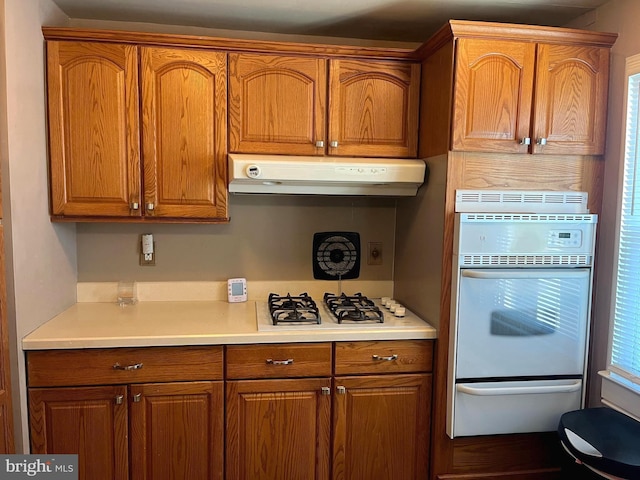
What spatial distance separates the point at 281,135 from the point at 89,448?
160 cm

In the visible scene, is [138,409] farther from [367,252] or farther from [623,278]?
[623,278]

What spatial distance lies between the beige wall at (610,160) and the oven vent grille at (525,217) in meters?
0.13

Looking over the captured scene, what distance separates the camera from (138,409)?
6.39 feet

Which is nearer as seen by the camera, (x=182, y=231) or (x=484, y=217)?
(x=484, y=217)

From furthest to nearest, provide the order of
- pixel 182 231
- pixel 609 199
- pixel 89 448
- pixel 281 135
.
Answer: pixel 182 231
pixel 281 135
pixel 609 199
pixel 89 448

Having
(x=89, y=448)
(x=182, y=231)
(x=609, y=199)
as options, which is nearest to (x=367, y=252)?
(x=182, y=231)

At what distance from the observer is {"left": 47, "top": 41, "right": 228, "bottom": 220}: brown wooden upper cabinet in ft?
6.90

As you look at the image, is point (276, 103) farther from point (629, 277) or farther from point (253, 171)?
point (629, 277)

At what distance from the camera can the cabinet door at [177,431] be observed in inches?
76.9

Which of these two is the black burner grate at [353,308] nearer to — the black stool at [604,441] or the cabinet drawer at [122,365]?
the cabinet drawer at [122,365]

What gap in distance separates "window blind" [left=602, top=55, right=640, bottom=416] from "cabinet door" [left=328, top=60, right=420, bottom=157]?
2.97 feet

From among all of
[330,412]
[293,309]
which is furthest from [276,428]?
[293,309]

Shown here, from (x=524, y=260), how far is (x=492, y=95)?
2.36 ft

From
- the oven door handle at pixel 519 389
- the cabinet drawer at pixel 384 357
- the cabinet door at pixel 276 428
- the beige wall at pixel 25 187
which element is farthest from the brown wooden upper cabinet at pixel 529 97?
the beige wall at pixel 25 187
